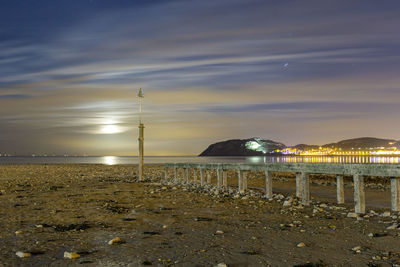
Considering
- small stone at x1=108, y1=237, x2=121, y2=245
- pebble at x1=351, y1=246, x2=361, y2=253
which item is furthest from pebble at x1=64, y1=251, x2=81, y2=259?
pebble at x1=351, y1=246, x2=361, y2=253

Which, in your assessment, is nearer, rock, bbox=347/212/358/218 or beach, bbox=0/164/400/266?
beach, bbox=0/164/400/266

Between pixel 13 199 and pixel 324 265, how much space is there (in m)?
13.3

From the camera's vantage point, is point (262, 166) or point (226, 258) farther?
point (262, 166)

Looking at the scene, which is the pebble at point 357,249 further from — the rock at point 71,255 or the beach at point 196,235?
the rock at point 71,255

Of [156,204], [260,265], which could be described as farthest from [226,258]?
[156,204]

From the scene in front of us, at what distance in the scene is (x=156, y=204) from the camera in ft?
42.7

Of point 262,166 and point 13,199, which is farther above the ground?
point 262,166

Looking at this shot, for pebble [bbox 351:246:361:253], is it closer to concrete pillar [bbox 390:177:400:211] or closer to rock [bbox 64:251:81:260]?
concrete pillar [bbox 390:177:400:211]

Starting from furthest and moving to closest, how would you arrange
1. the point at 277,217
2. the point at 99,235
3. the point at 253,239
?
1. the point at 277,217
2. the point at 99,235
3. the point at 253,239

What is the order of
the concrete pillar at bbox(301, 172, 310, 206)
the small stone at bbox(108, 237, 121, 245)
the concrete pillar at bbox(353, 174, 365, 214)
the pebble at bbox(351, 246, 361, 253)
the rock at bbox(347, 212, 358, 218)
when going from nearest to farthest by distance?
1. the pebble at bbox(351, 246, 361, 253)
2. the small stone at bbox(108, 237, 121, 245)
3. the rock at bbox(347, 212, 358, 218)
4. the concrete pillar at bbox(353, 174, 365, 214)
5. the concrete pillar at bbox(301, 172, 310, 206)

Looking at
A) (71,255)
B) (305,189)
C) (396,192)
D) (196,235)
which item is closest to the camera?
(71,255)

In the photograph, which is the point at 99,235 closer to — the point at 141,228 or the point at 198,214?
the point at 141,228

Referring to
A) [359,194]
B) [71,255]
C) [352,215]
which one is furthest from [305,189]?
[71,255]

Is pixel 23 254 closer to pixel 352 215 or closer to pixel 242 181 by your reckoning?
pixel 352 215
